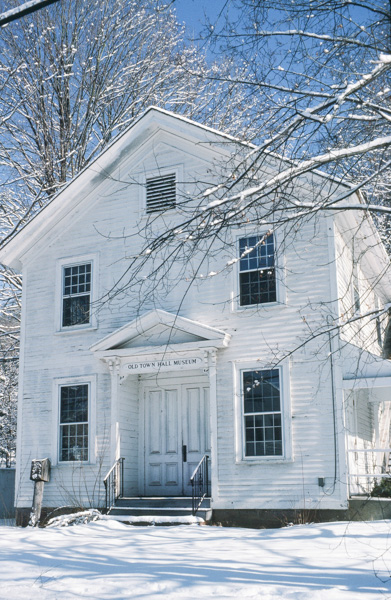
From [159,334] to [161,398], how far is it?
1.64m

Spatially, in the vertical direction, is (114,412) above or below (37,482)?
above

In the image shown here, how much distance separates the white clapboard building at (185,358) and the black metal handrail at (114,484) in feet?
0.12

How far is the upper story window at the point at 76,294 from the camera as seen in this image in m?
15.7

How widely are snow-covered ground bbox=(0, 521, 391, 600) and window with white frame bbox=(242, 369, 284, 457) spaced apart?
83.9 inches

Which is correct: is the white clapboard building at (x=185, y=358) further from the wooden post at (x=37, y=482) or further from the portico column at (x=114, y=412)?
the wooden post at (x=37, y=482)

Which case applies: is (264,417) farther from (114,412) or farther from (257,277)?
(114,412)

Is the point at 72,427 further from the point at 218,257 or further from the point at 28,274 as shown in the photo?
the point at 218,257

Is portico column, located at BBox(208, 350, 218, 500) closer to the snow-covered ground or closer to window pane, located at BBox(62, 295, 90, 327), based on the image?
the snow-covered ground

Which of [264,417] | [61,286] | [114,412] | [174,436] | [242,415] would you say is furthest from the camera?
[61,286]

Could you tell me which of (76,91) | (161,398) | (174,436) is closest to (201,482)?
(174,436)

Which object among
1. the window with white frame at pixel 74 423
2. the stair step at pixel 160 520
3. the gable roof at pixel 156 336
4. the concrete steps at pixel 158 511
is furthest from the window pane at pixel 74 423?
the stair step at pixel 160 520

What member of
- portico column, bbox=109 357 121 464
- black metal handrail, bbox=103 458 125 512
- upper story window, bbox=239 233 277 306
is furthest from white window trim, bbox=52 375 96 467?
upper story window, bbox=239 233 277 306

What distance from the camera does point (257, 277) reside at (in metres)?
14.0

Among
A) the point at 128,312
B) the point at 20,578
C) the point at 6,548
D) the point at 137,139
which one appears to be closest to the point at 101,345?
the point at 128,312
